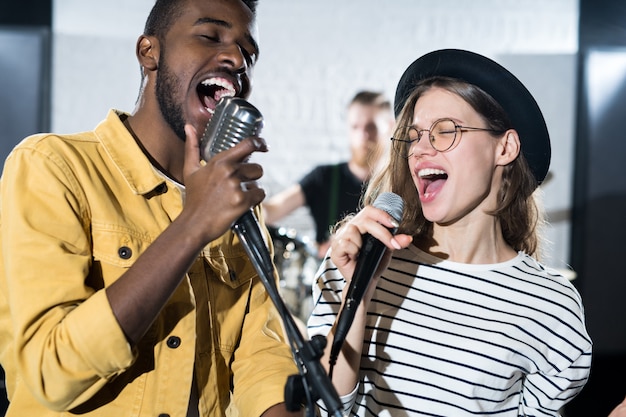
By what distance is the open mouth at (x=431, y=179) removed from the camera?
198 cm

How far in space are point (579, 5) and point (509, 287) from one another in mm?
4720

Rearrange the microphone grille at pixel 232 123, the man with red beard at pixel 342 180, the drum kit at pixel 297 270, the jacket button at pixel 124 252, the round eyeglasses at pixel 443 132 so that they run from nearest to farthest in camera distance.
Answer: the microphone grille at pixel 232 123, the jacket button at pixel 124 252, the round eyeglasses at pixel 443 132, the drum kit at pixel 297 270, the man with red beard at pixel 342 180

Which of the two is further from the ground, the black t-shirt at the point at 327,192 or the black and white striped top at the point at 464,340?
the black t-shirt at the point at 327,192

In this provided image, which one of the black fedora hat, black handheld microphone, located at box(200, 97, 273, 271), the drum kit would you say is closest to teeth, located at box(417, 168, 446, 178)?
the black fedora hat

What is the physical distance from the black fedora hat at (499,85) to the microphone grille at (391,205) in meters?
0.47

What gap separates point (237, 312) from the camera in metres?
1.78

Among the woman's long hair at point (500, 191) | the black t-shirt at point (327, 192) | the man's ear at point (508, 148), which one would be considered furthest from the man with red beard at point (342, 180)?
the man's ear at point (508, 148)

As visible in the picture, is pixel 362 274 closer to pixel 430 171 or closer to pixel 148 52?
pixel 430 171

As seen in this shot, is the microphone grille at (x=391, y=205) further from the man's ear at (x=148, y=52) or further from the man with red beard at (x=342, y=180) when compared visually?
the man with red beard at (x=342, y=180)

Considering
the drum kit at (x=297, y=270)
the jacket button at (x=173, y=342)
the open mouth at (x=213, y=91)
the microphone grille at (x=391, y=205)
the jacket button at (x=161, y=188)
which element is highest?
the open mouth at (x=213, y=91)

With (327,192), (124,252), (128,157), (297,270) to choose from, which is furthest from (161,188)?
(327,192)

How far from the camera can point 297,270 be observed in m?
4.90

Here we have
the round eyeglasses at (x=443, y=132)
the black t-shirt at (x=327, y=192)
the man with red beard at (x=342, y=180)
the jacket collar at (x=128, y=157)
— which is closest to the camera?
the jacket collar at (x=128, y=157)

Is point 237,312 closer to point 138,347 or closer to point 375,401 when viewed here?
point 138,347
